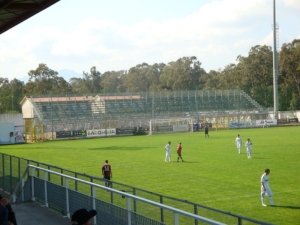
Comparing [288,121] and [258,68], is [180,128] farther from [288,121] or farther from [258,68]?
[258,68]

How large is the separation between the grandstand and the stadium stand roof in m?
58.3

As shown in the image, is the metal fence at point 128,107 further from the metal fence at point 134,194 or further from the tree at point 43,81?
the metal fence at point 134,194

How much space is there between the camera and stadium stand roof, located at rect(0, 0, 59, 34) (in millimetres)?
17562

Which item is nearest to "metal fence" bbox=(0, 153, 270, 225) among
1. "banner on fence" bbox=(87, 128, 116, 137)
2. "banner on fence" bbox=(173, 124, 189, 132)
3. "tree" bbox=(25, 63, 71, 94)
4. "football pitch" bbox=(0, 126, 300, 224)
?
"football pitch" bbox=(0, 126, 300, 224)

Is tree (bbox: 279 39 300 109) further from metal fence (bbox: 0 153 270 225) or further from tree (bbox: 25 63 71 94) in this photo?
metal fence (bbox: 0 153 270 225)

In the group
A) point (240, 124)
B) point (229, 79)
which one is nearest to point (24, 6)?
point (240, 124)

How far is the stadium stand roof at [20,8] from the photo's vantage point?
17.6 meters

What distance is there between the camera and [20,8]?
18.0 meters

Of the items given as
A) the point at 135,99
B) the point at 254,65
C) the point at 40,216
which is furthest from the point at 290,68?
the point at 40,216

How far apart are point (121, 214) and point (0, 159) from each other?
13167mm

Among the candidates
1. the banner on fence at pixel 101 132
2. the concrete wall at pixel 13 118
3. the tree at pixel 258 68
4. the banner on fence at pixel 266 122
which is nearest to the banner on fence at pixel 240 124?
the banner on fence at pixel 266 122

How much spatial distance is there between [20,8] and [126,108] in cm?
7685

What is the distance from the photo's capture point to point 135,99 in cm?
9744

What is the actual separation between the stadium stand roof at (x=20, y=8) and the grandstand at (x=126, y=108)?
58.3 metres
